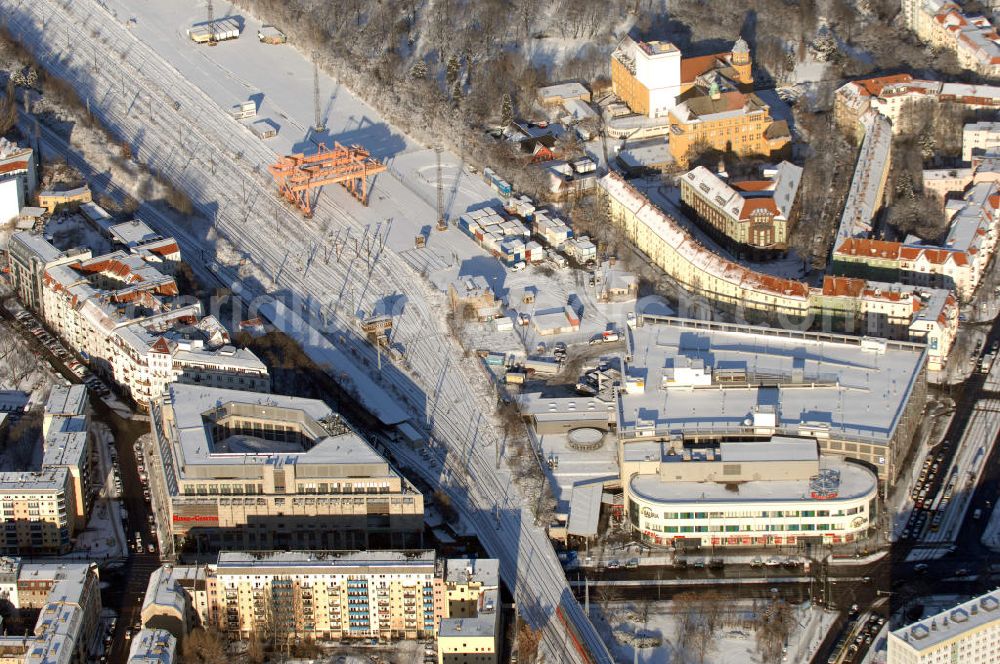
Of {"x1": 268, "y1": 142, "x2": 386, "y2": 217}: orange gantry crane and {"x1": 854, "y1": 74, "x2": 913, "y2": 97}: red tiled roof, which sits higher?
{"x1": 854, "y1": 74, "x2": 913, "y2": 97}: red tiled roof

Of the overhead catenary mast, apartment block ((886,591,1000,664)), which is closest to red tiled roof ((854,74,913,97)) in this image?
the overhead catenary mast

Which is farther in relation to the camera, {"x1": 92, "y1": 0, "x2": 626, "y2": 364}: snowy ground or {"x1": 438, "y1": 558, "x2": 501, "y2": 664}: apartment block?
{"x1": 92, "y1": 0, "x2": 626, "y2": 364}: snowy ground

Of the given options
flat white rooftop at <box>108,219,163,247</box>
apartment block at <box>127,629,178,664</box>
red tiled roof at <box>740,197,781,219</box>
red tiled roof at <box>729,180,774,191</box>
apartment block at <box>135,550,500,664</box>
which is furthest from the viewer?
red tiled roof at <box>729,180,774,191</box>

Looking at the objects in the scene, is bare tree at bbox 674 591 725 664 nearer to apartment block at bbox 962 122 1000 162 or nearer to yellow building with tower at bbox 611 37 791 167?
yellow building with tower at bbox 611 37 791 167

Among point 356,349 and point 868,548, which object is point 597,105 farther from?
point 868,548

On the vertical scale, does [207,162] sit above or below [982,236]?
below

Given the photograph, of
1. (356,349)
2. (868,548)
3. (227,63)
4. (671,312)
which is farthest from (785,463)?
(227,63)

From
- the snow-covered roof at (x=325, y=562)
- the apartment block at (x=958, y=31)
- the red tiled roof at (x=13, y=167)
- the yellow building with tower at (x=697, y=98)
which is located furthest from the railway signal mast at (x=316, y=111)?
the snow-covered roof at (x=325, y=562)
